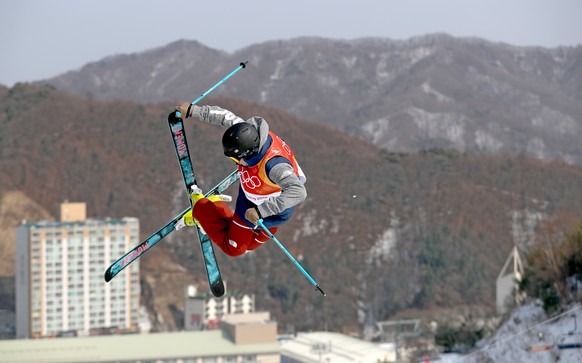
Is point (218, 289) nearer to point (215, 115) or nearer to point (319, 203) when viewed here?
point (215, 115)

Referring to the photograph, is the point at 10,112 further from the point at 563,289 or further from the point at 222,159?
the point at 563,289

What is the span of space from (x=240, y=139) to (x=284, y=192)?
1.48 ft

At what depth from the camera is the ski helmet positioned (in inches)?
313

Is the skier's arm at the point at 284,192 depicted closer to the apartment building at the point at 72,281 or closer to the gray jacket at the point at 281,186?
the gray jacket at the point at 281,186

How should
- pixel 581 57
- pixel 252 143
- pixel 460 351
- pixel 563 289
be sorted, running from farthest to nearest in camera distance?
pixel 581 57 < pixel 460 351 < pixel 563 289 < pixel 252 143

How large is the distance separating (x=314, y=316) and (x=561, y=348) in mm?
82283

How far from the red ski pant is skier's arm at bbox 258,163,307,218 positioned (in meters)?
0.49

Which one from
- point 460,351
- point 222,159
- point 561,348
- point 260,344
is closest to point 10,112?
point 222,159

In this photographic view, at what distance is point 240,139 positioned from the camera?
313 inches

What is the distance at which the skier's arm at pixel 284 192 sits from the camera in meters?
8.06

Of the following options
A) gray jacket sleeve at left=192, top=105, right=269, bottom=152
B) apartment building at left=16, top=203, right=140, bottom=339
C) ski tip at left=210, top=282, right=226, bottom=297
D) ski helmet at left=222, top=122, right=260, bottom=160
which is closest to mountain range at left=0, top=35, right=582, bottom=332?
apartment building at left=16, top=203, right=140, bottom=339

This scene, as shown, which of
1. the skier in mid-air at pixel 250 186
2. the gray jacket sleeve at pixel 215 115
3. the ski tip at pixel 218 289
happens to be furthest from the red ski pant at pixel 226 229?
the gray jacket sleeve at pixel 215 115

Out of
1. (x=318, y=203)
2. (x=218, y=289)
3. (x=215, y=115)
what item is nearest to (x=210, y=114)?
(x=215, y=115)

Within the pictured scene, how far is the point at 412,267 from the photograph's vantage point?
119 metres
